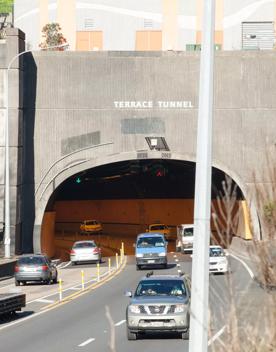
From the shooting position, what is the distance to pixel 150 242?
2149 inches

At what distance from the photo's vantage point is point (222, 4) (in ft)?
291

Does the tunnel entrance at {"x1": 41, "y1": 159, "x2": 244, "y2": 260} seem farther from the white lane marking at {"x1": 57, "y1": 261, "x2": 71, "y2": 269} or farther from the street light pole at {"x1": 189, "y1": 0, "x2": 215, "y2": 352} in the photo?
the street light pole at {"x1": 189, "y1": 0, "x2": 215, "y2": 352}

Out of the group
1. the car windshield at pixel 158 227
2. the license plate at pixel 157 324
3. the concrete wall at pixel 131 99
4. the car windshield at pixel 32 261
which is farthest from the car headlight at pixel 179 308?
the car windshield at pixel 158 227

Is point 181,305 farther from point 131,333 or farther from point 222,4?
point 222,4

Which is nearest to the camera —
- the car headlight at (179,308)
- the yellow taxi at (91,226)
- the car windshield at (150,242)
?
the car headlight at (179,308)

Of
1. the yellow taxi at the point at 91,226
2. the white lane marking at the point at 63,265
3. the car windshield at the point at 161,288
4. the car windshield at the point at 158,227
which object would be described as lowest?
the white lane marking at the point at 63,265

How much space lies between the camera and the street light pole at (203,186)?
10711mm

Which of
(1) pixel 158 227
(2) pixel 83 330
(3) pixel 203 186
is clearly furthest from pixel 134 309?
(1) pixel 158 227

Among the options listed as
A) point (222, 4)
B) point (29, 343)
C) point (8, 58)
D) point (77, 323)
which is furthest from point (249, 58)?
point (29, 343)

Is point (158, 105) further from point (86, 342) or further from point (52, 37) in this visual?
point (86, 342)

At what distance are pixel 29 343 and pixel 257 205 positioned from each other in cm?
1834

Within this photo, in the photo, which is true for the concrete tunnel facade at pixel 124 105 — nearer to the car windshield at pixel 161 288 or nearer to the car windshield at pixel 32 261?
the car windshield at pixel 32 261

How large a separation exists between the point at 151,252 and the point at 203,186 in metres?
42.8

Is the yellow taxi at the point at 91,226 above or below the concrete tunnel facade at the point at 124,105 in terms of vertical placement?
below
